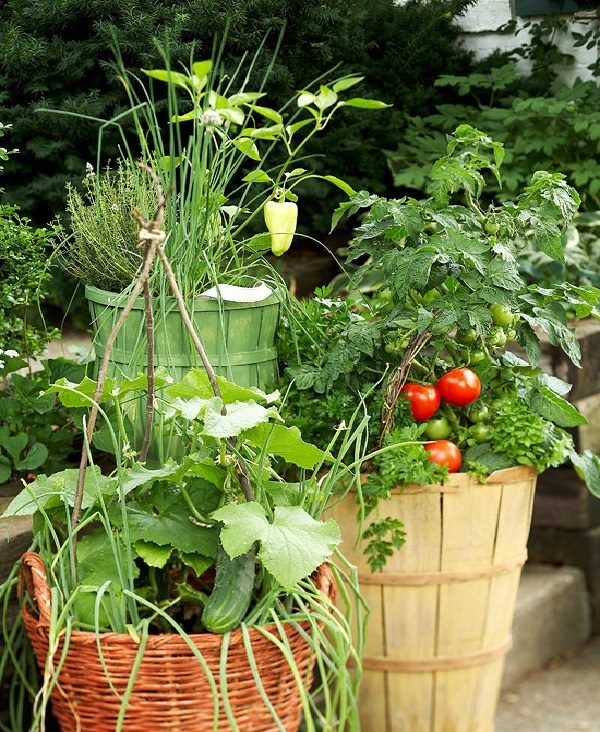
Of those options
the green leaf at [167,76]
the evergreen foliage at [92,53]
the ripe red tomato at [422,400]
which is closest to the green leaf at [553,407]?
the ripe red tomato at [422,400]

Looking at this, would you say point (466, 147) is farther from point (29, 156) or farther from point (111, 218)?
point (29, 156)

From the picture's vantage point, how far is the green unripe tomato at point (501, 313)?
220 centimetres

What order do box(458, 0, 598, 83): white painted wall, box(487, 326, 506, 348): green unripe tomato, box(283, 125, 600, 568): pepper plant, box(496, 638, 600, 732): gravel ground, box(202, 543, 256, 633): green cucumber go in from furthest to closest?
box(458, 0, 598, 83): white painted wall → box(496, 638, 600, 732): gravel ground → box(487, 326, 506, 348): green unripe tomato → box(283, 125, 600, 568): pepper plant → box(202, 543, 256, 633): green cucumber

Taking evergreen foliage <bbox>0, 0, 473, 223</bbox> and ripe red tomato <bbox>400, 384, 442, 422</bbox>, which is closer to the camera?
ripe red tomato <bbox>400, 384, 442, 422</bbox>

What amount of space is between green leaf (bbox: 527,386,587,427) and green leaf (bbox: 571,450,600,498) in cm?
14

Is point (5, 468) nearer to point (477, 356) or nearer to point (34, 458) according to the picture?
point (34, 458)

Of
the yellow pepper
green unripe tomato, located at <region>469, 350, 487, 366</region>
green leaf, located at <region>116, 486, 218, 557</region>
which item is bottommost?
green leaf, located at <region>116, 486, 218, 557</region>

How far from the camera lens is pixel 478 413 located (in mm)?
2271

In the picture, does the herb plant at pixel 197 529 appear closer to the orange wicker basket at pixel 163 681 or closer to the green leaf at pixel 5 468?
the orange wicker basket at pixel 163 681

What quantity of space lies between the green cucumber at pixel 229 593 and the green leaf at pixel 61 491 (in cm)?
22

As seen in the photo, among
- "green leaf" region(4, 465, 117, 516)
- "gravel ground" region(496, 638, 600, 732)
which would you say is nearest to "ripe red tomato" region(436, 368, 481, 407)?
"green leaf" region(4, 465, 117, 516)

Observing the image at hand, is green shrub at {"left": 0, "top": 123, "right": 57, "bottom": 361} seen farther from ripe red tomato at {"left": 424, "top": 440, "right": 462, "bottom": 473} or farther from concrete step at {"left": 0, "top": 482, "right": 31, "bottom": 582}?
ripe red tomato at {"left": 424, "top": 440, "right": 462, "bottom": 473}

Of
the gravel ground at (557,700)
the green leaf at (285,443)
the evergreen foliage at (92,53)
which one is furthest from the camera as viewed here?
the evergreen foliage at (92,53)

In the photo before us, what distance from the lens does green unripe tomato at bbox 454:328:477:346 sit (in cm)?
223
